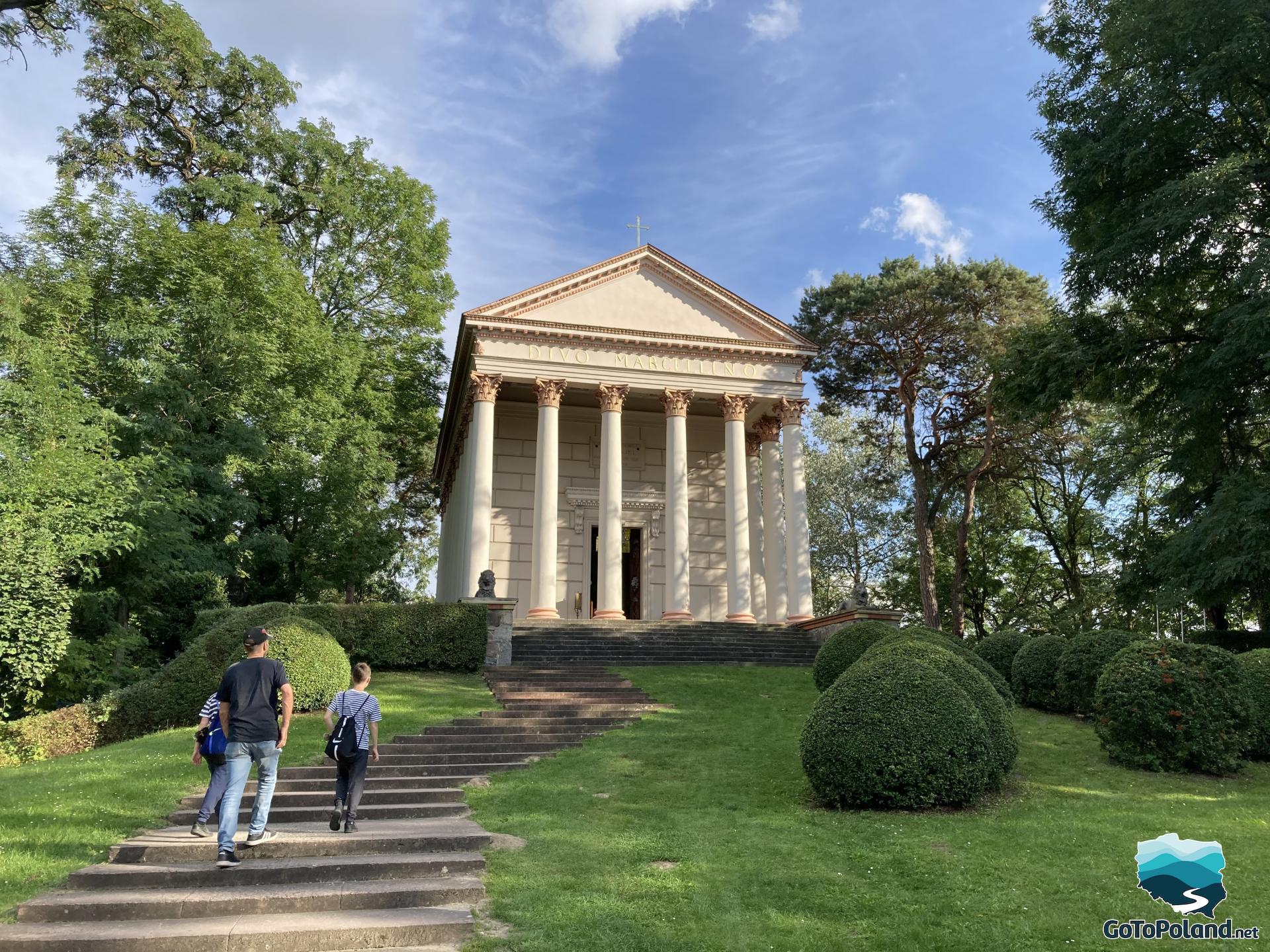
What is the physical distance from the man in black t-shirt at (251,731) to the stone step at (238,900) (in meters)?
0.46

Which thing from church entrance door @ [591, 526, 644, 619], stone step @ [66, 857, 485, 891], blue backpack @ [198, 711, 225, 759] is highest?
church entrance door @ [591, 526, 644, 619]

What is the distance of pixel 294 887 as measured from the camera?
6484 millimetres

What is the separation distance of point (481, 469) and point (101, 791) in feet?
52.9

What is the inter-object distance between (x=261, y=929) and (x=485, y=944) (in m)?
1.53

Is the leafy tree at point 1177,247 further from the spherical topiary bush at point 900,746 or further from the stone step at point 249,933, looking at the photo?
the stone step at point 249,933

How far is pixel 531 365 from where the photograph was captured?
26297 millimetres

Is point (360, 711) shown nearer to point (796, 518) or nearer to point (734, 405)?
point (796, 518)

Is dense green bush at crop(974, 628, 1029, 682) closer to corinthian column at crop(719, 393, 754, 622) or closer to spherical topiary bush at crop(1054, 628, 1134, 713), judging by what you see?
spherical topiary bush at crop(1054, 628, 1134, 713)

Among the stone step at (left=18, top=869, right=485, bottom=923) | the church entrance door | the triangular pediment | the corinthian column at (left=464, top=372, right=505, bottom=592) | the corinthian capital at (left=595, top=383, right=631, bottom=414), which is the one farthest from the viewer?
the church entrance door

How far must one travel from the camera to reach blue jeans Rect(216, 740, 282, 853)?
671 cm

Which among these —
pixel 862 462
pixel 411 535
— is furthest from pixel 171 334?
pixel 862 462

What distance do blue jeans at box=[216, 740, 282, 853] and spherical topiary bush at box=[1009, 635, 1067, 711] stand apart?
13.1m

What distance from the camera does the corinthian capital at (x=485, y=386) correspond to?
25641 mm

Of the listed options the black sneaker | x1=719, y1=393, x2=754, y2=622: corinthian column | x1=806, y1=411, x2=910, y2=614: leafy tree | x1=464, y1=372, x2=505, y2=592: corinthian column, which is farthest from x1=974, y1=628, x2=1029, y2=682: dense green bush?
x1=806, y1=411, x2=910, y2=614: leafy tree
